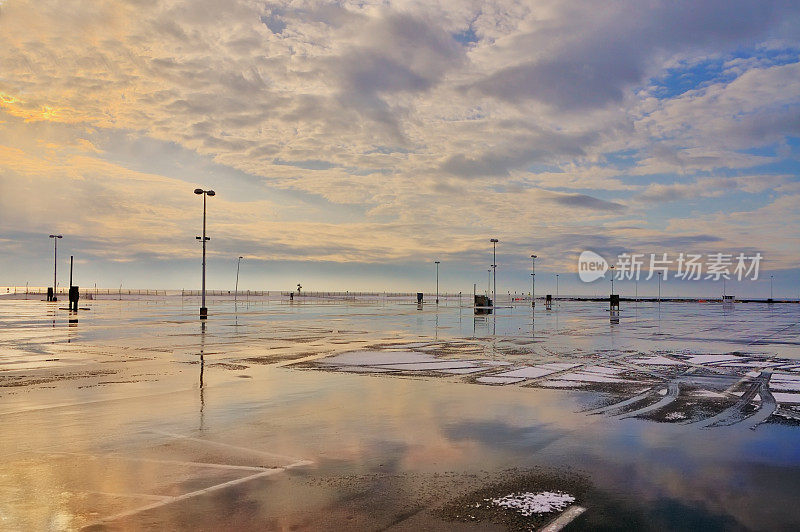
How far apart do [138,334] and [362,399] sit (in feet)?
62.2

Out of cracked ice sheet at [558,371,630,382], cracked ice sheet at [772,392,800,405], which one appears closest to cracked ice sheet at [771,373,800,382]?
cracked ice sheet at [772,392,800,405]

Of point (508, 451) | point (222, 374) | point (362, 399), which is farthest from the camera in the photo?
point (222, 374)

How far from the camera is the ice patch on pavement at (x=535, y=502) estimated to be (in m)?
5.71

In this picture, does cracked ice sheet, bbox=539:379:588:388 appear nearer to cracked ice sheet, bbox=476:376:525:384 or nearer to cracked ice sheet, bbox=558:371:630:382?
cracked ice sheet, bbox=558:371:630:382

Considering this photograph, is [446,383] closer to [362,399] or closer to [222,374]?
[362,399]

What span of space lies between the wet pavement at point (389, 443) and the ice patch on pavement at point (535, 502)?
0.13 meters

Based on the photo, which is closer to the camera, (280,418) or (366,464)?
(366,464)

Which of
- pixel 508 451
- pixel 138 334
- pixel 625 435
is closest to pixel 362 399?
pixel 508 451

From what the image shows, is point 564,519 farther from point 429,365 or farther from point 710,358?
point 710,358

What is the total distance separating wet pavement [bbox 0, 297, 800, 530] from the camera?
5629 mm

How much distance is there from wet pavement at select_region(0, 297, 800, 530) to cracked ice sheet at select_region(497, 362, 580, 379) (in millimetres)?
77

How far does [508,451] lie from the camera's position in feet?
25.6

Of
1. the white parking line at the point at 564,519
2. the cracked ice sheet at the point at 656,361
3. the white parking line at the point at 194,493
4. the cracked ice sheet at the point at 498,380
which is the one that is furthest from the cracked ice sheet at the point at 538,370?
the white parking line at the point at 564,519

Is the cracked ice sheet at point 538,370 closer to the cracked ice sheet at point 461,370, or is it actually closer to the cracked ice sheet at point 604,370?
the cracked ice sheet at point 604,370
